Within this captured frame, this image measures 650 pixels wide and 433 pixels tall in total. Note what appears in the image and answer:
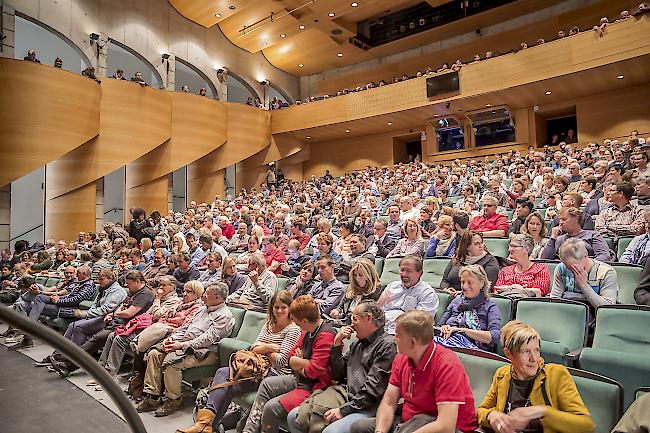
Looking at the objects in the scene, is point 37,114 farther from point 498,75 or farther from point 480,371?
point 480,371

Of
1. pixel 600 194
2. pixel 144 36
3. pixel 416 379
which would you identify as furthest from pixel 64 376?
pixel 144 36

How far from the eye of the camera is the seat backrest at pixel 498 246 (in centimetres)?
378

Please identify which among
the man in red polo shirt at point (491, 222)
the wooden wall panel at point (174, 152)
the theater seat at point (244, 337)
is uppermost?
the wooden wall panel at point (174, 152)

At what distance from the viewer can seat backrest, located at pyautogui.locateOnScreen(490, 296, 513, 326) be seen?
245 centimetres

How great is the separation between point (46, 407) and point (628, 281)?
363 cm

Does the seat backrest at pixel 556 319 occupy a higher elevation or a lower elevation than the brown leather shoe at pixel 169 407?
higher

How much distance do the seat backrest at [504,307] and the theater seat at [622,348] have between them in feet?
1.31

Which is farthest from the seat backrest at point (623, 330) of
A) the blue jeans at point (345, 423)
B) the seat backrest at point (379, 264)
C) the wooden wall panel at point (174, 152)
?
the wooden wall panel at point (174, 152)

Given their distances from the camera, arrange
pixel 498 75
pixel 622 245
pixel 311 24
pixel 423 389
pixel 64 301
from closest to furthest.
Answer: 1. pixel 423 389
2. pixel 622 245
3. pixel 64 301
4. pixel 498 75
5. pixel 311 24

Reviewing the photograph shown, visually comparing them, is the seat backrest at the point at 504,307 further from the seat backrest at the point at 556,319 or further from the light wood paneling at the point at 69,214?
the light wood paneling at the point at 69,214

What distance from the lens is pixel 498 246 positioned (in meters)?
3.85

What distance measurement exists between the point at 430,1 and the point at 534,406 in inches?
510

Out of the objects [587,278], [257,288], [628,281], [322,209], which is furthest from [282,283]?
[322,209]

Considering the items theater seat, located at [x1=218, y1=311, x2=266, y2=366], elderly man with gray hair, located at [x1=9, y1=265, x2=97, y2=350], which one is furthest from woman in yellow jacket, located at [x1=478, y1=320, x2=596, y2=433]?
elderly man with gray hair, located at [x1=9, y1=265, x2=97, y2=350]
